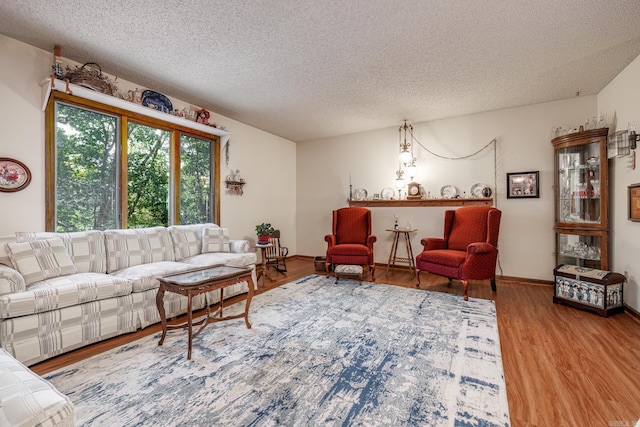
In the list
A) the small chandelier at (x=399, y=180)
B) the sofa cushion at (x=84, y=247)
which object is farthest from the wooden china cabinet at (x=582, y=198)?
the sofa cushion at (x=84, y=247)

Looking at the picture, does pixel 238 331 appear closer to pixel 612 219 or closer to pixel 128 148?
pixel 128 148

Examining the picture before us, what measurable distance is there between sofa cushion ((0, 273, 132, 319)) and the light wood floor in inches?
15.8

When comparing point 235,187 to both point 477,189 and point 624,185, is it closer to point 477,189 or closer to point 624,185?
point 477,189

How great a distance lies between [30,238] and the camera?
8.13 ft

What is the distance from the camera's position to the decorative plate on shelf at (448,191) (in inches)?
180

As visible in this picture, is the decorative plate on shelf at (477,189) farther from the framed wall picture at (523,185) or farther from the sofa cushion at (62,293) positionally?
the sofa cushion at (62,293)

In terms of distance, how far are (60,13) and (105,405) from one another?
288cm

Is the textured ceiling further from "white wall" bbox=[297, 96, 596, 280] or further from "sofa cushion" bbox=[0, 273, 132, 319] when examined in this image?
"sofa cushion" bbox=[0, 273, 132, 319]

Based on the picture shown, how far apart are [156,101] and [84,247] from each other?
6.47 feet

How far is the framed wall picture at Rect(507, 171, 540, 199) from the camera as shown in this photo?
4008 mm

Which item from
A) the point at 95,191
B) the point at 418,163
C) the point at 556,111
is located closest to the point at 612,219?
the point at 556,111

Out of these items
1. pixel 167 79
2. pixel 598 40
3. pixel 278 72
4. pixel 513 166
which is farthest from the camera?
pixel 513 166

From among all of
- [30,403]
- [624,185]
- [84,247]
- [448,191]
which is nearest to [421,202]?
[448,191]

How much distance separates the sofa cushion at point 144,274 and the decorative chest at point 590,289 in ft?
13.4
